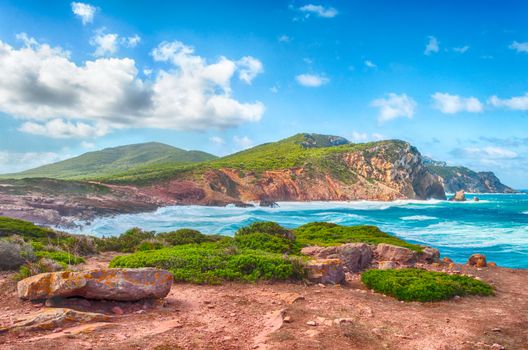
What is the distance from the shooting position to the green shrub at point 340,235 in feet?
64.6

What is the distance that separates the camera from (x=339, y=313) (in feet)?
27.6

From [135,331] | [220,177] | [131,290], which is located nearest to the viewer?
[135,331]

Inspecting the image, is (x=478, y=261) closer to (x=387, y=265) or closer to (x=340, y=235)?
(x=387, y=265)

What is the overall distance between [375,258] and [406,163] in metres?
90.1

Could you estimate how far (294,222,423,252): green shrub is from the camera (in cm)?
1970

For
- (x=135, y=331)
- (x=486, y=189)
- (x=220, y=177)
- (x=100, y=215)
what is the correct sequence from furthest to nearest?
(x=486, y=189) → (x=220, y=177) → (x=100, y=215) → (x=135, y=331)

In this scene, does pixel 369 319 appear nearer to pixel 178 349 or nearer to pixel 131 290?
pixel 178 349

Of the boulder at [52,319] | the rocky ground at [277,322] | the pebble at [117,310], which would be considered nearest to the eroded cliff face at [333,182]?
the rocky ground at [277,322]

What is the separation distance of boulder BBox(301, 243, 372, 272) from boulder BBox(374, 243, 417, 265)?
3.65 ft

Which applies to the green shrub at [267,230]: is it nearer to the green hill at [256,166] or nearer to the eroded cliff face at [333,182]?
the eroded cliff face at [333,182]

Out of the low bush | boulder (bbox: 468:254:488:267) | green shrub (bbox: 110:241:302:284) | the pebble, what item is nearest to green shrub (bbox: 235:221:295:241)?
green shrub (bbox: 110:241:302:284)

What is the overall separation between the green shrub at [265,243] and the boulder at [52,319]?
836 cm

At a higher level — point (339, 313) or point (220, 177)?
point (220, 177)

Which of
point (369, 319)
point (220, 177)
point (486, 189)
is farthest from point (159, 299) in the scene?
point (486, 189)
